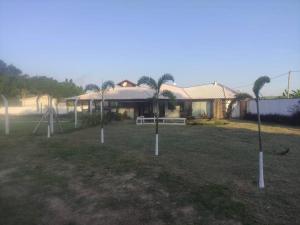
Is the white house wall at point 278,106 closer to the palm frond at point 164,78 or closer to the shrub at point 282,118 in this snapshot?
the shrub at point 282,118

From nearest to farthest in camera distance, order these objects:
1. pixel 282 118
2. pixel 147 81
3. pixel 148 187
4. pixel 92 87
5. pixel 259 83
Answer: pixel 148 187 < pixel 259 83 < pixel 147 81 < pixel 92 87 < pixel 282 118

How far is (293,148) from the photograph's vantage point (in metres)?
12.9

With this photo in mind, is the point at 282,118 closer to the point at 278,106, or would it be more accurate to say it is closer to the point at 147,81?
the point at 278,106

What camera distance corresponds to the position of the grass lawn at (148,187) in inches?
235

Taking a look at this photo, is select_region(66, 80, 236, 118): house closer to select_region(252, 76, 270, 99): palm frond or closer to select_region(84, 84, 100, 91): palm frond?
select_region(84, 84, 100, 91): palm frond

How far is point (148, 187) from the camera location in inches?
293

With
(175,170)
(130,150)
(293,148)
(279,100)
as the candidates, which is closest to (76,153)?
(130,150)

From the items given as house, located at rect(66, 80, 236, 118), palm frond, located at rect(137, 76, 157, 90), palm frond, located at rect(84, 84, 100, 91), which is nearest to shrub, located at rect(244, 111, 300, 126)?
house, located at rect(66, 80, 236, 118)

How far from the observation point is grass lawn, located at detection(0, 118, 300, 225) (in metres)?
5.96

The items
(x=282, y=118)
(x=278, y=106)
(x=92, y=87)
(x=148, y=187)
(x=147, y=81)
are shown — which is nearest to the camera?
(x=148, y=187)

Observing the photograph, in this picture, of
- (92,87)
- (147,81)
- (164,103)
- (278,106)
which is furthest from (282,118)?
(147,81)

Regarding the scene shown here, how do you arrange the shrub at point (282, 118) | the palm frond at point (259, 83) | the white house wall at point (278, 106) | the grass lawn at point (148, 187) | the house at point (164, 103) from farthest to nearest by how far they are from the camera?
the house at point (164, 103)
the white house wall at point (278, 106)
the shrub at point (282, 118)
the palm frond at point (259, 83)
the grass lawn at point (148, 187)

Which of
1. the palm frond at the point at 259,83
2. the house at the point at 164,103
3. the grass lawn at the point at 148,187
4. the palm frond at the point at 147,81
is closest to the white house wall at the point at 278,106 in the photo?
the house at the point at 164,103

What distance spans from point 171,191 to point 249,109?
2973 centimetres
